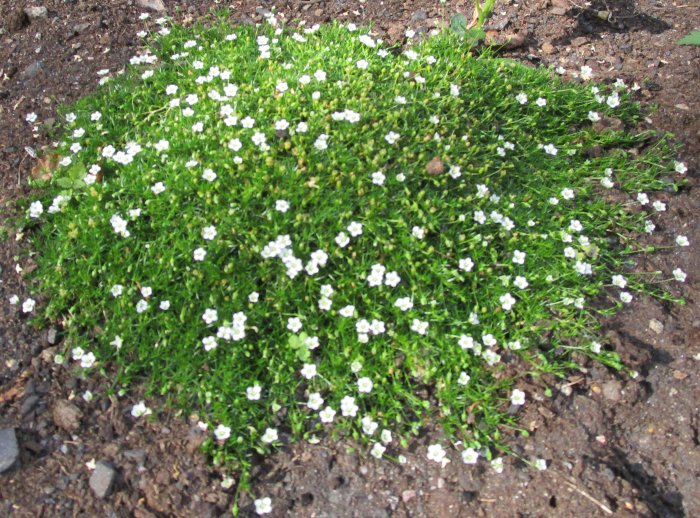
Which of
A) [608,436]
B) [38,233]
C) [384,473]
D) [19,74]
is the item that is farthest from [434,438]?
[19,74]

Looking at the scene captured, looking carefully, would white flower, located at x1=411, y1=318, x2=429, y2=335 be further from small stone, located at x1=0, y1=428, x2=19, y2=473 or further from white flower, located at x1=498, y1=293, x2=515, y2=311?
small stone, located at x1=0, y1=428, x2=19, y2=473

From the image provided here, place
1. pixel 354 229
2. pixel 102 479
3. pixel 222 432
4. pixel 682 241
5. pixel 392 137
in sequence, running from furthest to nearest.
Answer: pixel 682 241 < pixel 392 137 < pixel 354 229 < pixel 222 432 < pixel 102 479

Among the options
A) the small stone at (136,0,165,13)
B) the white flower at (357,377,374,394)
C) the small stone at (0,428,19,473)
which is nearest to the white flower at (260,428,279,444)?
the white flower at (357,377,374,394)

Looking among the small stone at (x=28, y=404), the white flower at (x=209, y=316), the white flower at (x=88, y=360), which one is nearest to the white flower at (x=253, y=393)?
the white flower at (x=209, y=316)

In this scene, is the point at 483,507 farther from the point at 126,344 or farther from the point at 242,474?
the point at 126,344

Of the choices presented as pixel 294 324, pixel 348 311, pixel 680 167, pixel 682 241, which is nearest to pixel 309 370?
pixel 294 324

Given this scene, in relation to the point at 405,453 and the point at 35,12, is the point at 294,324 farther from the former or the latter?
the point at 35,12

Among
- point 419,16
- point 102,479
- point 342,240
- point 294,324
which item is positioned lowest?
point 102,479
